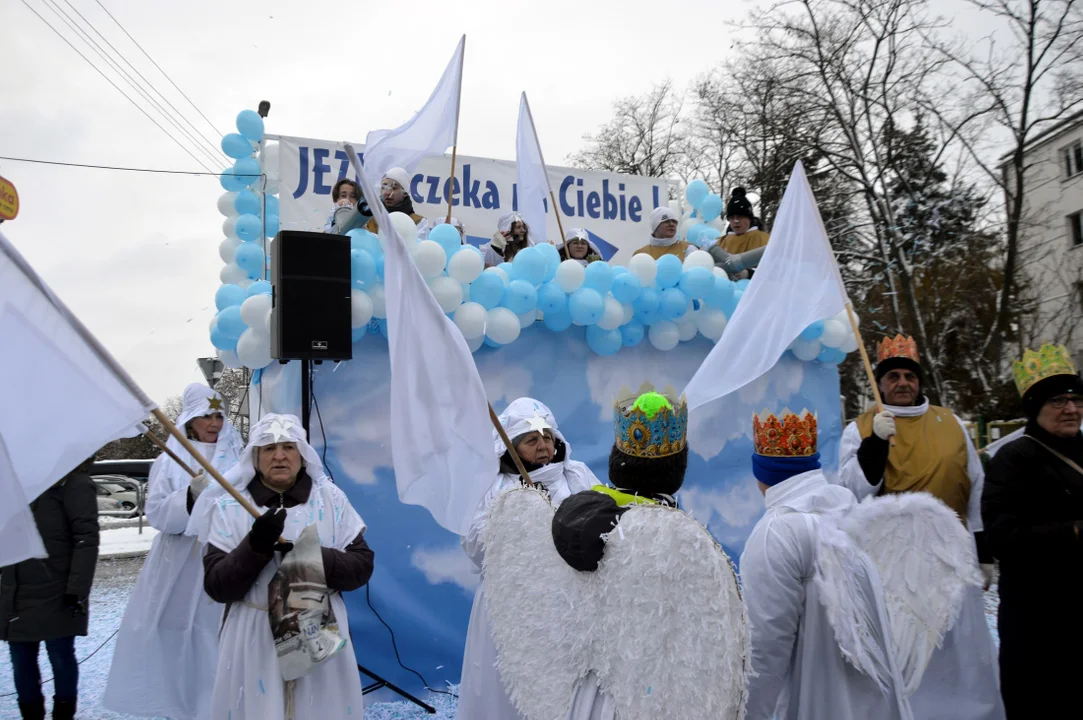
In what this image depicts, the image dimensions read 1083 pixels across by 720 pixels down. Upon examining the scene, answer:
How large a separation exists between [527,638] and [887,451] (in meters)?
2.38

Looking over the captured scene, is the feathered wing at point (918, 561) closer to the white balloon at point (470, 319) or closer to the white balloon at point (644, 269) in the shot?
the white balloon at point (470, 319)

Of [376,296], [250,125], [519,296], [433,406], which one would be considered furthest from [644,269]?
[250,125]

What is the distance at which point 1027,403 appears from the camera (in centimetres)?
325

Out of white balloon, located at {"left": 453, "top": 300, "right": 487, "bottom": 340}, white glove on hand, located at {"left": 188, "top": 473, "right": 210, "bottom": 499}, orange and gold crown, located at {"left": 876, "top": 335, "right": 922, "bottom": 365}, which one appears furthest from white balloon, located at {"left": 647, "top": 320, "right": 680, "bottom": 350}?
white glove on hand, located at {"left": 188, "top": 473, "right": 210, "bottom": 499}

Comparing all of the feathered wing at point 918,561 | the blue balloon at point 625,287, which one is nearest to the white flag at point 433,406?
the feathered wing at point 918,561

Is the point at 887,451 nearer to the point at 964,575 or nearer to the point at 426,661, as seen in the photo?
the point at 964,575

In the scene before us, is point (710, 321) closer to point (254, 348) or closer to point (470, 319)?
point (470, 319)

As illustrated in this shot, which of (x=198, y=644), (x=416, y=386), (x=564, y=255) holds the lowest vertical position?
(x=198, y=644)

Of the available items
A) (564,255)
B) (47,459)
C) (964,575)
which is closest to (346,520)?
(47,459)

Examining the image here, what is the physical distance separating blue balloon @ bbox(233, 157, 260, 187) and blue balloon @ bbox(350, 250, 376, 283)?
206 cm

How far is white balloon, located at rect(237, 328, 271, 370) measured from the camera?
472cm

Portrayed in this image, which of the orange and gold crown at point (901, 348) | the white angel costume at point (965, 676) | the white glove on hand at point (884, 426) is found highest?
the orange and gold crown at point (901, 348)

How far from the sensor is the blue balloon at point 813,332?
240 inches

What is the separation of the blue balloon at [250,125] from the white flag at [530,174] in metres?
1.97
